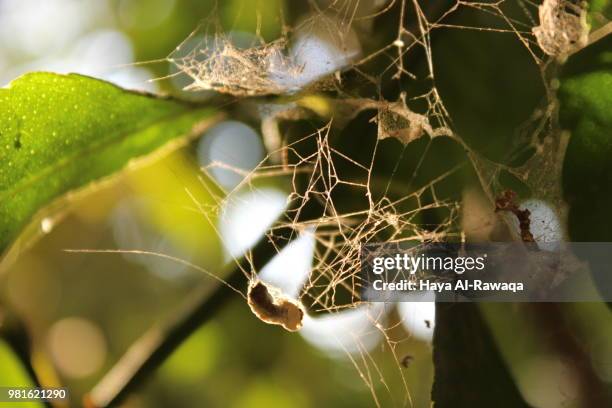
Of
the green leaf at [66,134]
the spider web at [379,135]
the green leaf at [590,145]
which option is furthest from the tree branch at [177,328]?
the green leaf at [590,145]

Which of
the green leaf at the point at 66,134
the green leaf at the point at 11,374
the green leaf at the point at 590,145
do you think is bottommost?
the green leaf at the point at 11,374

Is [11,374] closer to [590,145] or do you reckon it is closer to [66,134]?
[66,134]

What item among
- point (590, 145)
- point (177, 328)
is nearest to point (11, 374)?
point (177, 328)

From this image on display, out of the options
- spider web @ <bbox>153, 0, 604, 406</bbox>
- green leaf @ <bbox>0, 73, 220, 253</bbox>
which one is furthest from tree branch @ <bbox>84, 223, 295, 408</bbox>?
green leaf @ <bbox>0, 73, 220, 253</bbox>

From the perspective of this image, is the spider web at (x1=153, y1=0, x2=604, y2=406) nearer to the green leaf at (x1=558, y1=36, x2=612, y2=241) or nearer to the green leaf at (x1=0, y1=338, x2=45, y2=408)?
the green leaf at (x1=558, y1=36, x2=612, y2=241)

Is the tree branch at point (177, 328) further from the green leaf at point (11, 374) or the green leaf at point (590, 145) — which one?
the green leaf at point (590, 145)

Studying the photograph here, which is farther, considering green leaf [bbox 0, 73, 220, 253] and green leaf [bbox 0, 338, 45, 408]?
green leaf [bbox 0, 338, 45, 408]
